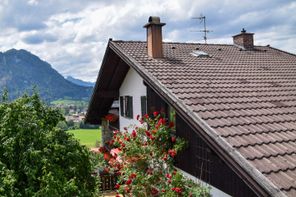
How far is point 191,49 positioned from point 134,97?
3376 mm

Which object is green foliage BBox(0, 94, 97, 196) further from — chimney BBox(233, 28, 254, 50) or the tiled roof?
chimney BBox(233, 28, 254, 50)

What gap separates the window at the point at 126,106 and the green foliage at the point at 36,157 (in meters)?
7.05

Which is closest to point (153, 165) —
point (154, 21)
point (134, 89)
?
point (134, 89)

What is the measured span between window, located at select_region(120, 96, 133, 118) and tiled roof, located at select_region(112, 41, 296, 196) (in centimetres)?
276

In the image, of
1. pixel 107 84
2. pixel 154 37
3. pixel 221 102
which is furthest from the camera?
pixel 107 84

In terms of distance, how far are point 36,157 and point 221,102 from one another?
4580 millimetres

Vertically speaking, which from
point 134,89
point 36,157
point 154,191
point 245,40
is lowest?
point 154,191

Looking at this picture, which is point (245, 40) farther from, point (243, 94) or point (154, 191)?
point (154, 191)

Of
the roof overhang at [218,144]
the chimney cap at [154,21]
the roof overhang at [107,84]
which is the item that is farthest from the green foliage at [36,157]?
the roof overhang at [107,84]

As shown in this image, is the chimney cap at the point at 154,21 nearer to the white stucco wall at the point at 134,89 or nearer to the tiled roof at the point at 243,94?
the tiled roof at the point at 243,94

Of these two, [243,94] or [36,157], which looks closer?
[36,157]

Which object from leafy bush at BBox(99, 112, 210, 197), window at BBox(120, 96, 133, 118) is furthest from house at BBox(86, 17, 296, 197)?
leafy bush at BBox(99, 112, 210, 197)

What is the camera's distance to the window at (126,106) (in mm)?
14946

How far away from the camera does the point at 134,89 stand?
14.1 meters
